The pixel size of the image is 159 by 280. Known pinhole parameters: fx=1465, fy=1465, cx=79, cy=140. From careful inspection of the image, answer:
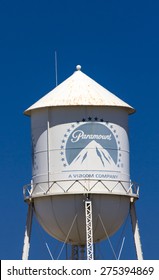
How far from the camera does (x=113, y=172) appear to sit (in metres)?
67.6

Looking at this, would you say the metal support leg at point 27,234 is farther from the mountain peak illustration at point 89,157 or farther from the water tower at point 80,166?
the mountain peak illustration at point 89,157

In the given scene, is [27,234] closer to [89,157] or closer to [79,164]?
[79,164]

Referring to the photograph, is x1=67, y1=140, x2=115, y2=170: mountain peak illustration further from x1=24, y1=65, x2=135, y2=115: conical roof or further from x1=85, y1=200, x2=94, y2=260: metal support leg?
x1=24, y1=65, x2=135, y2=115: conical roof

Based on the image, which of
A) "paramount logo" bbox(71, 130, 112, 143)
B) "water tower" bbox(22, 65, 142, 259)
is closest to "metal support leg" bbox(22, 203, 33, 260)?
"water tower" bbox(22, 65, 142, 259)

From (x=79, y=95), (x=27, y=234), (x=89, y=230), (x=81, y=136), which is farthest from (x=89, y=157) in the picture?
(x=27, y=234)

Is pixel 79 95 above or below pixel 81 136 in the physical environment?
above

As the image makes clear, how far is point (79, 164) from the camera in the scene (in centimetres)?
6706

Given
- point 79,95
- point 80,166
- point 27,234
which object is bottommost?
point 27,234

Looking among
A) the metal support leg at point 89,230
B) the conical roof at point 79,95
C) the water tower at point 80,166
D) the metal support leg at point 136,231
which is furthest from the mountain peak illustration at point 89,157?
the metal support leg at point 136,231

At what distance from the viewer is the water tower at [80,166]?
220ft

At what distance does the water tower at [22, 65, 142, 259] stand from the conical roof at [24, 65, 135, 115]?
46mm

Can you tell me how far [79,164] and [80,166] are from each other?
0.34ft
